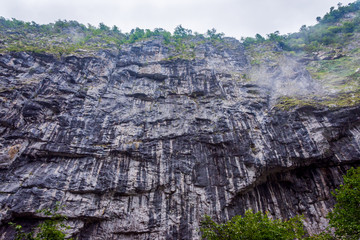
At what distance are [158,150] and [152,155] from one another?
0.70 metres

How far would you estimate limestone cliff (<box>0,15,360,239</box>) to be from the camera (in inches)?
604

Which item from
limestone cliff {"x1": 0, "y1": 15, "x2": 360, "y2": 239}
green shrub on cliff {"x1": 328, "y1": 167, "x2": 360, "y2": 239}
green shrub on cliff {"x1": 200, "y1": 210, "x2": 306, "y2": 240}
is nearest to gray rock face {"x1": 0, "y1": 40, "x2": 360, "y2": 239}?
limestone cliff {"x1": 0, "y1": 15, "x2": 360, "y2": 239}

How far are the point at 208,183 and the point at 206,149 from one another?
305cm

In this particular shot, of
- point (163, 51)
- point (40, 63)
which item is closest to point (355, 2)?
point (163, 51)

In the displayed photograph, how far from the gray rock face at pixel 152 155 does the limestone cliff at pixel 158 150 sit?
3.3 inches

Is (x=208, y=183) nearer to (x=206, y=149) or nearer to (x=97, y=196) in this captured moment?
(x=206, y=149)

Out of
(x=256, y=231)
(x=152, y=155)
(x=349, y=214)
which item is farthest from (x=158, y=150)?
(x=349, y=214)

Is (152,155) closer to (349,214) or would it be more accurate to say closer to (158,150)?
(158,150)

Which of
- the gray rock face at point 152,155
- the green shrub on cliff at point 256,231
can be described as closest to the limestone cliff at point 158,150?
the gray rock face at point 152,155

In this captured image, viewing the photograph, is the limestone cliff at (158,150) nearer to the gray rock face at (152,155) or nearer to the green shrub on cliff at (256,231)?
the gray rock face at (152,155)

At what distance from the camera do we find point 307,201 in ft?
56.0

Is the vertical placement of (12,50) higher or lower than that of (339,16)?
lower

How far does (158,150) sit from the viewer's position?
18125 mm

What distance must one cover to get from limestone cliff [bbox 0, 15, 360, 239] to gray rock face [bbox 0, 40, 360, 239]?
0.28ft
